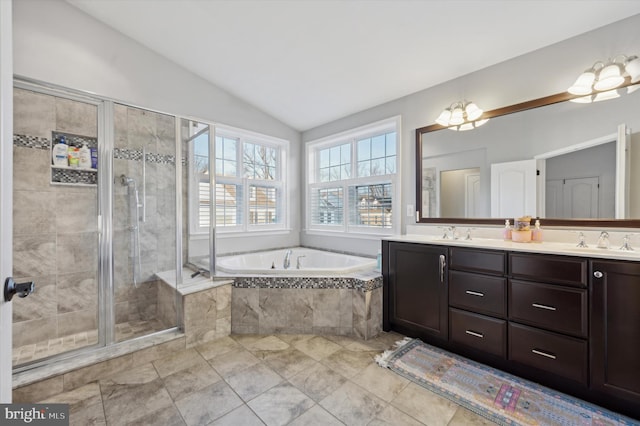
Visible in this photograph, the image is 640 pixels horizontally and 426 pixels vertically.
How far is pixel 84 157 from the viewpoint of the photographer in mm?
2361

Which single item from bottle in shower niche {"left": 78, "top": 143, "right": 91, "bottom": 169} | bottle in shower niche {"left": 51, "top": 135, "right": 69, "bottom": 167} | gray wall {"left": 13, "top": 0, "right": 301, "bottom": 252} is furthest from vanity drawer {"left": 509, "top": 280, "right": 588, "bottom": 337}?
bottle in shower niche {"left": 51, "top": 135, "right": 69, "bottom": 167}

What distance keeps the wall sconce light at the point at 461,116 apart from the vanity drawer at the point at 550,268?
1297 millimetres

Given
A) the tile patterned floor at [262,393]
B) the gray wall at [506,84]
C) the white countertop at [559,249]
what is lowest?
the tile patterned floor at [262,393]

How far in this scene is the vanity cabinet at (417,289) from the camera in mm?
2225

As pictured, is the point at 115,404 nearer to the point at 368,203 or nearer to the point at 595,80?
the point at 368,203

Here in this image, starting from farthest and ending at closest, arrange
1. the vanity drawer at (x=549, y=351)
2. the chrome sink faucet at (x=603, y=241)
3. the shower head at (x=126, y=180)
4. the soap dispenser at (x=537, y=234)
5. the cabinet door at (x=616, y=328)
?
the shower head at (x=126, y=180)
the soap dispenser at (x=537, y=234)
the chrome sink faucet at (x=603, y=241)
the vanity drawer at (x=549, y=351)
the cabinet door at (x=616, y=328)

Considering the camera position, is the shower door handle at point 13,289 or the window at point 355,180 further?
the window at point 355,180

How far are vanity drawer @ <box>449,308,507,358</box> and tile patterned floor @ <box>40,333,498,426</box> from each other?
564 mm

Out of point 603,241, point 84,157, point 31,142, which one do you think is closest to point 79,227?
point 84,157

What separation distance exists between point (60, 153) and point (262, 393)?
8.24 ft

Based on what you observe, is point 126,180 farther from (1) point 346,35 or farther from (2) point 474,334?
(2) point 474,334

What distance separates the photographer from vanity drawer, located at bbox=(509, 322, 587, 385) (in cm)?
163

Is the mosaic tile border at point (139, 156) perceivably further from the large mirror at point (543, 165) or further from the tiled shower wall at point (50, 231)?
the large mirror at point (543, 165)

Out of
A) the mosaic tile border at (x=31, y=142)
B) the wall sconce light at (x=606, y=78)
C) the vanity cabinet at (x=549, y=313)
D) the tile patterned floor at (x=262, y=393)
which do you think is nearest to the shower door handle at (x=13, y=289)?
the tile patterned floor at (x=262, y=393)
